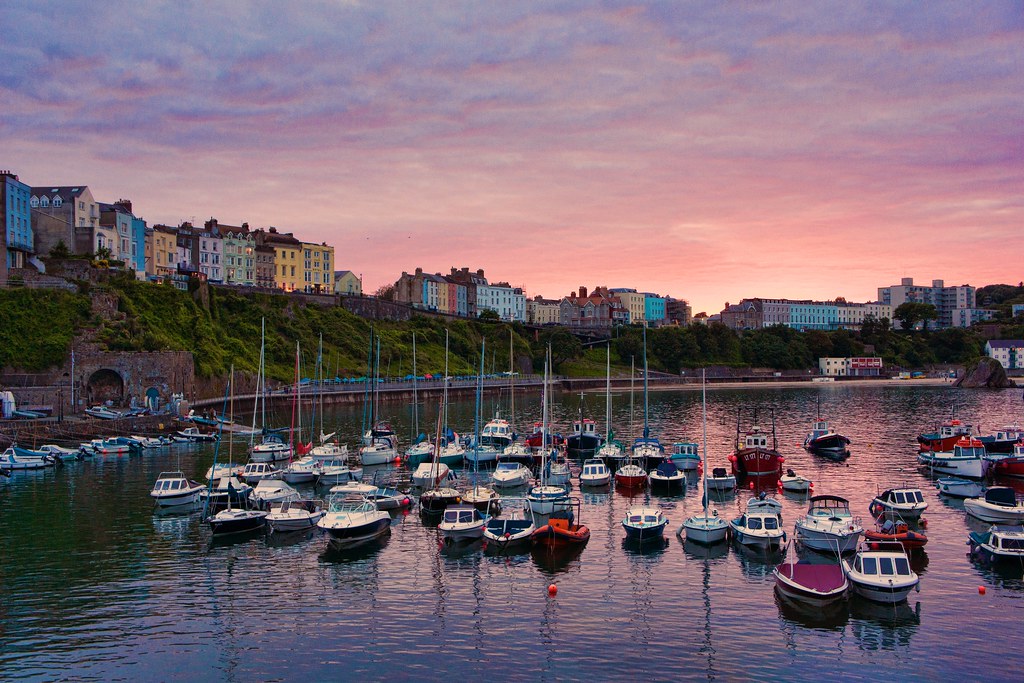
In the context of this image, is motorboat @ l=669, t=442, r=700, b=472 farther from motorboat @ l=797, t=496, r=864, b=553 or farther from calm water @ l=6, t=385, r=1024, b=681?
motorboat @ l=797, t=496, r=864, b=553

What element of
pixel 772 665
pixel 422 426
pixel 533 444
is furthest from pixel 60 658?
pixel 422 426

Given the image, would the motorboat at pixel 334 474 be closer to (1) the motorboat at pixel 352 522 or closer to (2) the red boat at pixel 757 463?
(1) the motorboat at pixel 352 522

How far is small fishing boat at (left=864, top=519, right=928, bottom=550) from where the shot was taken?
4050cm

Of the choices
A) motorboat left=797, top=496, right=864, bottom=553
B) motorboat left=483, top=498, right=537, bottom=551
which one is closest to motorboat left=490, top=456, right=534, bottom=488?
motorboat left=483, top=498, right=537, bottom=551

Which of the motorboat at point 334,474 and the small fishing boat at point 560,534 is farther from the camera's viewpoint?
the motorboat at point 334,474

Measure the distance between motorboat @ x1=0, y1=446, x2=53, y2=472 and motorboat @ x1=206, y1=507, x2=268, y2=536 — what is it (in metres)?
29.2

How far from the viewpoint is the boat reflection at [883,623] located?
30.1m

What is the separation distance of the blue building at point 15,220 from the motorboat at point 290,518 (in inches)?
2963

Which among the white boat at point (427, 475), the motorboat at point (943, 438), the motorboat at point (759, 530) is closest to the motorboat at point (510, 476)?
the white boat at point (427, 475)

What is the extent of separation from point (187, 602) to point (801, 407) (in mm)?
116419

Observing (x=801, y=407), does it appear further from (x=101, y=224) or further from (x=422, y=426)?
(x=101, y=224)

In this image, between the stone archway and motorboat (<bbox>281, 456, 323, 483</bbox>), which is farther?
the stone archway

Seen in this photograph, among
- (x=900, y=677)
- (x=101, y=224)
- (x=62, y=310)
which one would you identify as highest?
(x=101, y=224)

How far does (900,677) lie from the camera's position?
27188 mm
